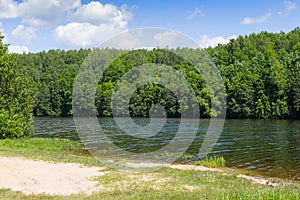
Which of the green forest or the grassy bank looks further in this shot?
the green forest

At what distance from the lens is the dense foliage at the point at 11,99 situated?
110 feet

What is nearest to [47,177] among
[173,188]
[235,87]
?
[173,188]

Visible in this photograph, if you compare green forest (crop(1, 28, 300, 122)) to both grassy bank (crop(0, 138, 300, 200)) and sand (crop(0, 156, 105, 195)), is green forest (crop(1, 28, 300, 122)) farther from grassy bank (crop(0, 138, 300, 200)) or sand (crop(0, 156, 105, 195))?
grassy bank (crop(0, 138, 300, 200))

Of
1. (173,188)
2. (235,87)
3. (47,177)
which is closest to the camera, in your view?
(173,188)

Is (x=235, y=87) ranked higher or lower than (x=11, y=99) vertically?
higher

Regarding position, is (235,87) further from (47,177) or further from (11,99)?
(47,177)

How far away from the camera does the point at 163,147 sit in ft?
117

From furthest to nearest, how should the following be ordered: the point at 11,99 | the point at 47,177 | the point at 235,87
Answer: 1. the point at 235,87
2. the point at 11,99
3. the point at 47,177

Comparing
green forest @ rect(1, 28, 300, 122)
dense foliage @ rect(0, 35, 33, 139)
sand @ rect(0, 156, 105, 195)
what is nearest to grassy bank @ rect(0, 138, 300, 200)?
sand @ rect(0, 156, 105, 195)

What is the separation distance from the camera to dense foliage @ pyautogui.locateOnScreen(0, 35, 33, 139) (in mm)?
33469

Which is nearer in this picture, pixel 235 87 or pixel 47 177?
pixel 47 177

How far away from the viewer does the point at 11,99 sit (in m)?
34.9

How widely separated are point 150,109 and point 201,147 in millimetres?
52949

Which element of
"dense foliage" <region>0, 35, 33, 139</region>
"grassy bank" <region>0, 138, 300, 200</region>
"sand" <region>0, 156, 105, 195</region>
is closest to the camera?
"grassy bank" <region>0, 138, 300, 200</region>
